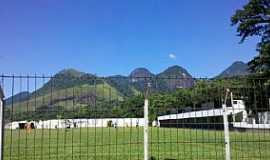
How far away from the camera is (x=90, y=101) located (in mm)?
9391

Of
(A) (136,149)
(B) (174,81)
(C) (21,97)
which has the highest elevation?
(B) (174,81)

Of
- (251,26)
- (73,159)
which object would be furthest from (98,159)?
(251,26)

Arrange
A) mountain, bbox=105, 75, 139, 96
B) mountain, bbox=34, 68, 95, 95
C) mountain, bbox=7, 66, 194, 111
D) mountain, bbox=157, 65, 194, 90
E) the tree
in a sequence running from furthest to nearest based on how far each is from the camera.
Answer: the tree
mountain, bbox=105, 75, 139, 96
mountain, bbox=157, 65, 194, 90
mountain, bbox=7, 66, 194, 111
mountain, bbox=34, 68, 95, 95

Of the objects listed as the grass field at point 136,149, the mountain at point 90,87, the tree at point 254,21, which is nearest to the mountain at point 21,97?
the mountain at point 90,87

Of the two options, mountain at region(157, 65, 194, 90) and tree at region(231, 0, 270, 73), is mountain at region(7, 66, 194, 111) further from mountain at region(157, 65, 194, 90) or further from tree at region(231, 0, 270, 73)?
tree at region(231, 0, 270, 73)

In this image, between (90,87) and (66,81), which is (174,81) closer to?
(90,87)

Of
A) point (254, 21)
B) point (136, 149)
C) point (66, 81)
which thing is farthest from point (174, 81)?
point (254, 21)

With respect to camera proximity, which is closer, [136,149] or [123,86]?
[123,86]

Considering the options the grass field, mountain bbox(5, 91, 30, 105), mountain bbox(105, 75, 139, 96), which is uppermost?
mountain bbox(105, 75, 139, 96)

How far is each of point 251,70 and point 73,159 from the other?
3391cm

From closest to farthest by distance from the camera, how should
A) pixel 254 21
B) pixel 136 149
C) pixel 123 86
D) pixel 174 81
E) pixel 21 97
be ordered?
pixel 174 81 < pixel 21 97 < pixel 123 86 < pixel 136 149 < pixel 254 21

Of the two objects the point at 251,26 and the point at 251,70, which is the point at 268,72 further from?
the point at 251,26

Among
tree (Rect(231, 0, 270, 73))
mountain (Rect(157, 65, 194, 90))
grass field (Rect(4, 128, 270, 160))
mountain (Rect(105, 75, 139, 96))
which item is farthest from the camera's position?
tree (Rect(231, 0, 270, 73))

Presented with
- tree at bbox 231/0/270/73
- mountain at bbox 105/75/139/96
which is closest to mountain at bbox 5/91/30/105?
mountain at bbox 105/75/139/96
